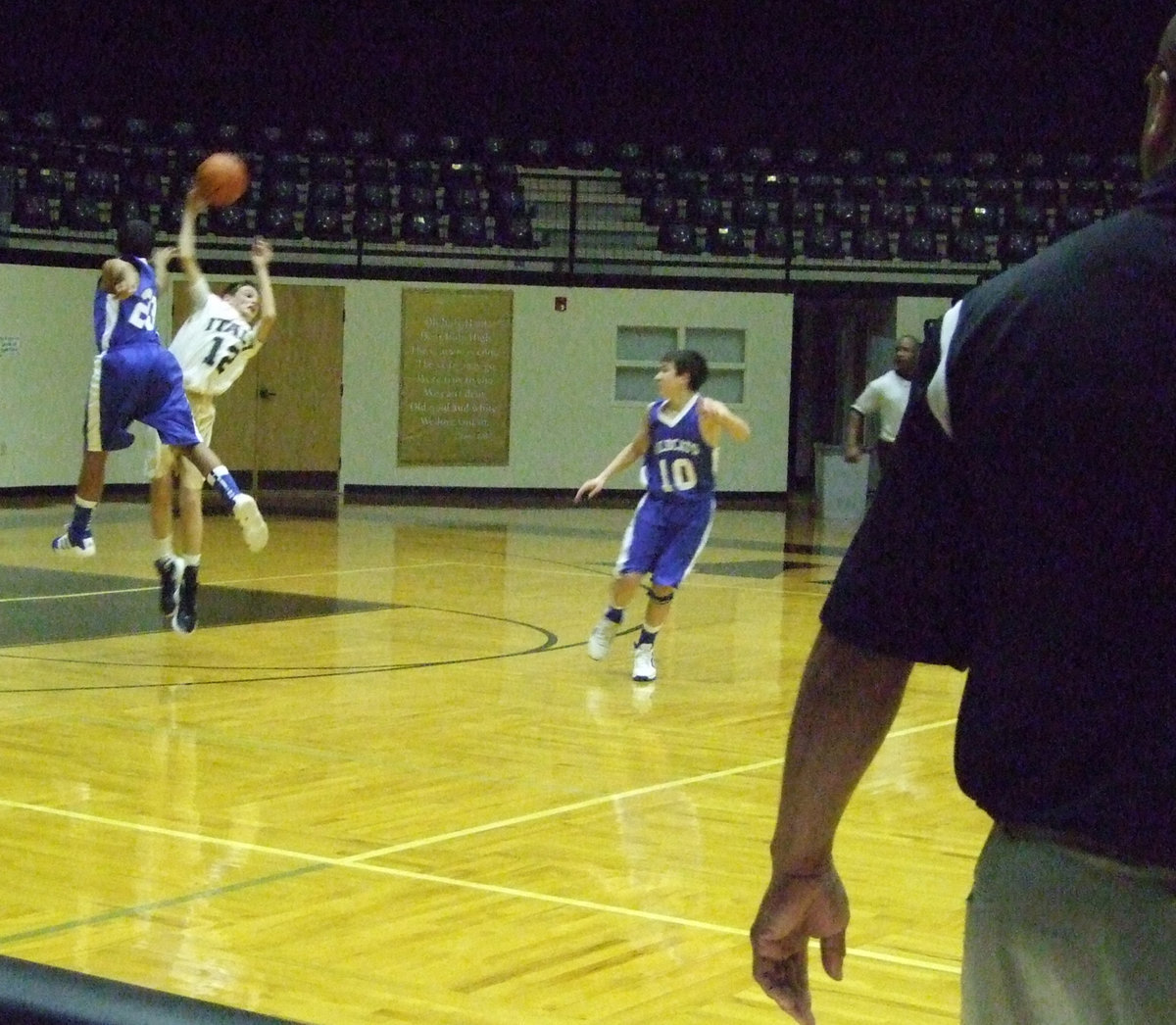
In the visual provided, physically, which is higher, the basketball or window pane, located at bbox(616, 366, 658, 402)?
the basketball

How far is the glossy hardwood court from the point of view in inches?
164

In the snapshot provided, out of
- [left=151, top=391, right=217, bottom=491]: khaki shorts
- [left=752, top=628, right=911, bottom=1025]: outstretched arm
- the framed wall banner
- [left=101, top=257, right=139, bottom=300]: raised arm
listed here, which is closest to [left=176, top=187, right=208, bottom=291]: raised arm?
[left=101, top=257, right=139, bottom=300]: raised arm

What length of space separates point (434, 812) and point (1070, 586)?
173 inches

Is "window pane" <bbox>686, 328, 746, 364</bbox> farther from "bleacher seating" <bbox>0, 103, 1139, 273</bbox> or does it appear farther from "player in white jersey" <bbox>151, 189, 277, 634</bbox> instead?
"player in white jersey" <bbox>151, 189, 277, 634</bbox>

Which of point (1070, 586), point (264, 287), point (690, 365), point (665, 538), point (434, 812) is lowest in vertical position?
point (434, 812)

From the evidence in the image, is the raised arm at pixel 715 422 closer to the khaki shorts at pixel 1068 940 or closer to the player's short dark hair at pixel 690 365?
the player's short dark hair at pixel 690 365

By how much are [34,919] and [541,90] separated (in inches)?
762

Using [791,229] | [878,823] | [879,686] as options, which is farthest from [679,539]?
[791,229]

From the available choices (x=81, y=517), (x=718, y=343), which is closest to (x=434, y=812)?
(x=81, y=517)

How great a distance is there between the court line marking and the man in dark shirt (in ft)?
8.89

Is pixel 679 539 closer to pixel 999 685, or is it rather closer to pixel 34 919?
pixel 34 919

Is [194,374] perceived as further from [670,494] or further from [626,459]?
[670,494]

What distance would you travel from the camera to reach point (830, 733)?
189cm

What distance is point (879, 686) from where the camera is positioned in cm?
187
